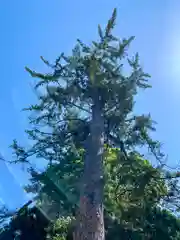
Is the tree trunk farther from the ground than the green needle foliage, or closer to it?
closer to it

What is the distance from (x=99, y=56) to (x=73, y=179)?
3897 mm

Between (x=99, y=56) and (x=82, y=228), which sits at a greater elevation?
(x=99, y=56)

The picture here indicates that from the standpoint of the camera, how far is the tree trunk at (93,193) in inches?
230

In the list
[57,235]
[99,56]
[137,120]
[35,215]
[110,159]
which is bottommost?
[57,235]

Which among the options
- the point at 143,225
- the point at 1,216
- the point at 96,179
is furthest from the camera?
the point at 143,225

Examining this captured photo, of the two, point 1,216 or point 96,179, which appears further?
point 1,216

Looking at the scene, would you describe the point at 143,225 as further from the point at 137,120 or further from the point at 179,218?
the point at 137,120

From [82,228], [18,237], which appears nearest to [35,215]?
[18,237]

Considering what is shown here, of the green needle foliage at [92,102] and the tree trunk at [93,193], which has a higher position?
the green needle foliage at [92,102]

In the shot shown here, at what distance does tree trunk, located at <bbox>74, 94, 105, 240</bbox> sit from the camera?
5.85 m

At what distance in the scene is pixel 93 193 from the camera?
6.45 m

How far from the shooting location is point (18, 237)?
10.4 m

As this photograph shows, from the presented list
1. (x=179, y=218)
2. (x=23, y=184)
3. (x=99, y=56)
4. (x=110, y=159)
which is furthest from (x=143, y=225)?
(x=99, y=56)

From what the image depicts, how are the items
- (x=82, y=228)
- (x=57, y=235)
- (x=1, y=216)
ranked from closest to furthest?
(x=82, y=228) → (x=1, y=216) → (x=57, y=235)
